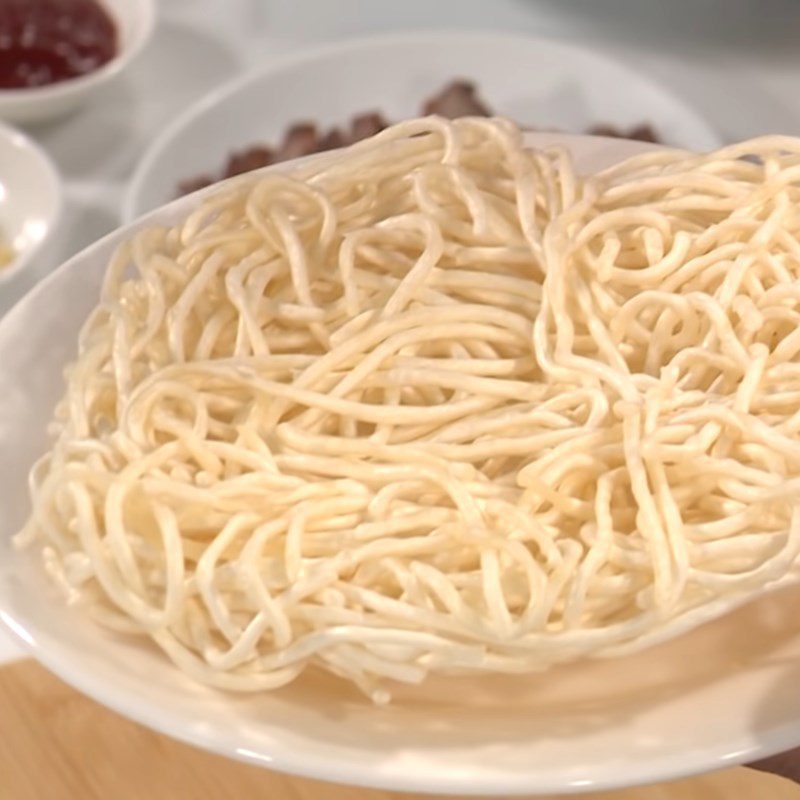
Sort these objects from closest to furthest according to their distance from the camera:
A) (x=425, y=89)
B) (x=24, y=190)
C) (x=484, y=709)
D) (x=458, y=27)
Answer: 1. (x=484, y=709)
2. (x=24, y=190)
3. (x=425, y=89)
4. (x=458, y=27)

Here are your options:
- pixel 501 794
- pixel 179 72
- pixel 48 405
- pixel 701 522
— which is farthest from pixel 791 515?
pixel 179 72

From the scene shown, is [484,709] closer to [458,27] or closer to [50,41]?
[50,41]

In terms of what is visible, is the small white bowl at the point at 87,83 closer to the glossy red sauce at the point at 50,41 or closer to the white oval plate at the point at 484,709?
the glossy red sauce at the point at 50,41

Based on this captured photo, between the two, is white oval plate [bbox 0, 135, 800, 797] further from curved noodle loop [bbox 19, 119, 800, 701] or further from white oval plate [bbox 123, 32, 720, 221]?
white oval plate [bbox 123, 32, 720, 221]

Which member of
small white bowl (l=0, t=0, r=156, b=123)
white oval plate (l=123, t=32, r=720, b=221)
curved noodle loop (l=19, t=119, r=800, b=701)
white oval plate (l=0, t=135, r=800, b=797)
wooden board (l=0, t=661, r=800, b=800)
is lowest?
wooden board (l=0, t=661, r=800, b=800)

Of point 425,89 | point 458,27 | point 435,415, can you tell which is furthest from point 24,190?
point 435,415

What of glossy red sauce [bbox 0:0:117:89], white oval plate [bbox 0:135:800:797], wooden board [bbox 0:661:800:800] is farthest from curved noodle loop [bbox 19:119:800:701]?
glossy red sauce [bbox 0:0:117:89]
